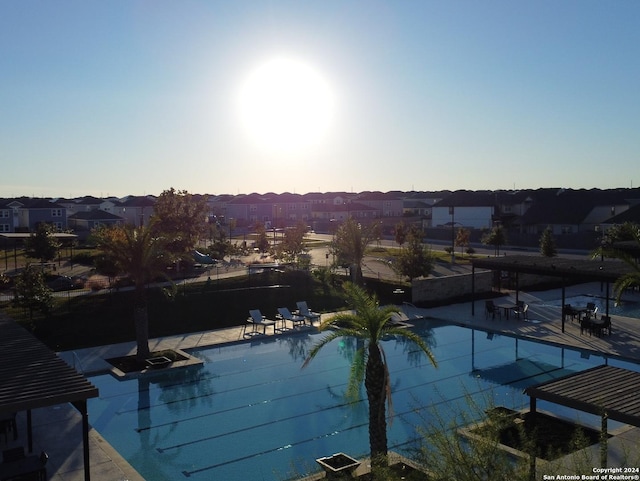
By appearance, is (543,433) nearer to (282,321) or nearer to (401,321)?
(401,321)

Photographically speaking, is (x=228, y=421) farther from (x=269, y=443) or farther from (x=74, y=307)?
(x=74, y=307)

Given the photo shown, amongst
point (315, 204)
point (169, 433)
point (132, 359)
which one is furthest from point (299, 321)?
point (315, 204)

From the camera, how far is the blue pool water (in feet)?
43.3

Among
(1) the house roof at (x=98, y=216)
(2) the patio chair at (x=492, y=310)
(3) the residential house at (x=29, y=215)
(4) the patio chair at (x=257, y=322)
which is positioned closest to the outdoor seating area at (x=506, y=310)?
(2) the patio chair at (x=492, y=310)

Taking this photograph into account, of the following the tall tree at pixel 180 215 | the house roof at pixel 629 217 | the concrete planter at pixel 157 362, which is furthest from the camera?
the house roof at pixel 629 217

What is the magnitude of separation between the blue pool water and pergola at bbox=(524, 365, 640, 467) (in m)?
1.30

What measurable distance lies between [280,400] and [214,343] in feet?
20.8

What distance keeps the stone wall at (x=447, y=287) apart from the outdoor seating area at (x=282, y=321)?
580cm

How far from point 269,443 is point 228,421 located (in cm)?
179

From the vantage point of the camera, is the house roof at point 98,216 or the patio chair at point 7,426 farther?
the house roof at point 98,216

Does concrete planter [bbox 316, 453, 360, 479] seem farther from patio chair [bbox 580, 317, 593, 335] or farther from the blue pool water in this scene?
patio chair [bbox 580, 317, 593, 335]

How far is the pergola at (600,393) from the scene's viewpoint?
411 inches

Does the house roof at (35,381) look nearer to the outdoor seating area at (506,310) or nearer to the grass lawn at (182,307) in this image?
the grass lawn at (182,307)

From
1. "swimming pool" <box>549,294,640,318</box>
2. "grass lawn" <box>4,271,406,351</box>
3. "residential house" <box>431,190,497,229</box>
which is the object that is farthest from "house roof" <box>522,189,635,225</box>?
"grass lawn" <box>4,271,406,351</box>
